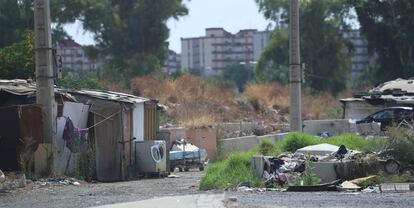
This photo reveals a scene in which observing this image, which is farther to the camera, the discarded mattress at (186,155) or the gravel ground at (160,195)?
the discarded mattress at (186,155)

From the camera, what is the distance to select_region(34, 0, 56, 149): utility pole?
20672 mm

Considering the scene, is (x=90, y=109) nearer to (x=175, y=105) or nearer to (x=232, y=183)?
(x=232, y=183)

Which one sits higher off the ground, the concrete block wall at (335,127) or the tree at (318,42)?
the tree at (318,42)

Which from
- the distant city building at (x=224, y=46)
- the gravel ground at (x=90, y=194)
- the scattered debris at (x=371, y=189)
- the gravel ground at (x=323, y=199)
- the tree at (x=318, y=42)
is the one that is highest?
the distant city building at (x=224, y=46)

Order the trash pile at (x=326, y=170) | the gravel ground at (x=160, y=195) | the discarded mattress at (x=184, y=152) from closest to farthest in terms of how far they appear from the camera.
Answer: the gravel ground at (x=160, y=195) < the trash pile at (x=326, y=170) < the discarded mattress at (x=184, y=152)

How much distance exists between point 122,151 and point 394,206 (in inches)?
419

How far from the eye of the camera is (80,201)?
14914mm

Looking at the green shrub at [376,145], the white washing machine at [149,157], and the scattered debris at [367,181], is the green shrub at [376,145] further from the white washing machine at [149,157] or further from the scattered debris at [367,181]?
the white washing machine at [149,157]

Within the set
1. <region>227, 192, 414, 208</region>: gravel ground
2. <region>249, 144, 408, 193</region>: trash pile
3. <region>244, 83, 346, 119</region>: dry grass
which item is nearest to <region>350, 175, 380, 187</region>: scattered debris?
<region>249, 144, 408, 193</region>: trash pile

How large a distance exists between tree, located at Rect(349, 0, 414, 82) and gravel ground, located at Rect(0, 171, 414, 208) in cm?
5186

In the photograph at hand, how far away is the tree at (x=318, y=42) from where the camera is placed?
72.2 meters

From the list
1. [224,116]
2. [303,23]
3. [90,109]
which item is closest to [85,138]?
[90,109]

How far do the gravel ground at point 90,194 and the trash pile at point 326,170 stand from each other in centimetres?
187

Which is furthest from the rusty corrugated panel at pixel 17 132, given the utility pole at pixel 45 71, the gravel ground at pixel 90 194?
the gravel ground at pixel 90 194
